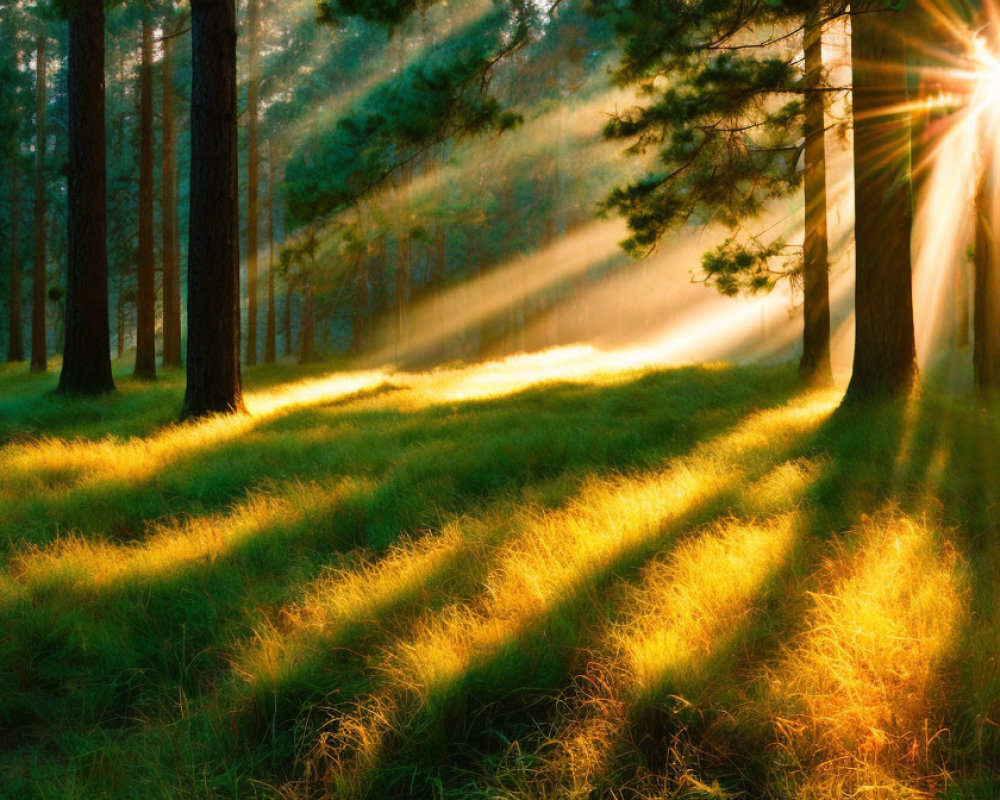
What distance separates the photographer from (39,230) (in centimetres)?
2261

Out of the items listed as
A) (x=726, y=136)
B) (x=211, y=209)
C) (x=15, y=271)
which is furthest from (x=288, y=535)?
(x=15, y=271)

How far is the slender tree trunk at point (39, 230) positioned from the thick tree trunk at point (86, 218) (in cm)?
1239

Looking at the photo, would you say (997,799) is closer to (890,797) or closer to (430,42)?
(890,797)

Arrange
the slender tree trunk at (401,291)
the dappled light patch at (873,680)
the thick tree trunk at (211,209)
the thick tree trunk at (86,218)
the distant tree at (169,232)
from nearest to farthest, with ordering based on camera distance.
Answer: the dappled light patch at (873,680) → the thick tree trunk at (211,209) → the thick tree trunk at (86,218) → the distant tree at (169,232) → the slender tree trunk at (401,291)

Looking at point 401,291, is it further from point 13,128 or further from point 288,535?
point 288,535

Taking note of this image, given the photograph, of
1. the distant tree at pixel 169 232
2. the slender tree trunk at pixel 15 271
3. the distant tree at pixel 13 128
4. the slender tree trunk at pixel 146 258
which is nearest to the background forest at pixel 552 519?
the slender tree trunk at pixel 146 258

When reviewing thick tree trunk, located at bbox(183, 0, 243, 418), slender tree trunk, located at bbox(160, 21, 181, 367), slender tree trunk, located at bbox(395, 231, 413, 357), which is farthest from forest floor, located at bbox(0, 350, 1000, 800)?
slender tree trunk, located at bbox(395, 231, 413, 357)

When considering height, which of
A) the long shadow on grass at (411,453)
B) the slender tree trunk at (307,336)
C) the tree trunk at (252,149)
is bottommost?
the long shadow on grass at (411,453)

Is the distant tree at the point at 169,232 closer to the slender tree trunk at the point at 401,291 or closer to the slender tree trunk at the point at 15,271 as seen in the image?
the slender tree trunk at the point at 401,291

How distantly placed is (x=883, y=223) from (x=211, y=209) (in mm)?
7341

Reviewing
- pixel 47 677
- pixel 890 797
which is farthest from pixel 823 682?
pixel 47 677

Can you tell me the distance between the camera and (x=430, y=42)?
24266mm

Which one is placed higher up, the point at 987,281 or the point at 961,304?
the point at 961,304

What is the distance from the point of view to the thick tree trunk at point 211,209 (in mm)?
8281
